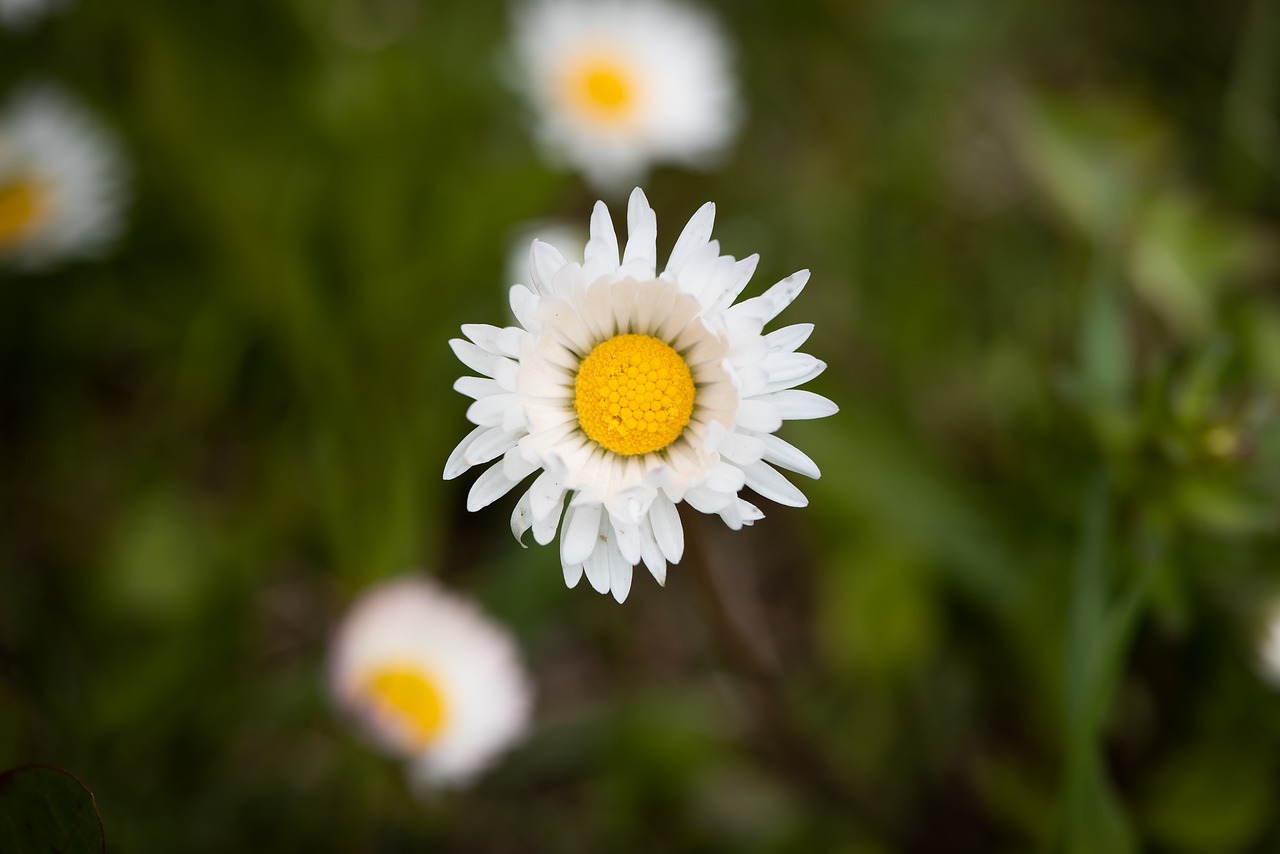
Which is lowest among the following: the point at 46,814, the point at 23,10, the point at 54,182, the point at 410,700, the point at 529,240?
the point at 46,814

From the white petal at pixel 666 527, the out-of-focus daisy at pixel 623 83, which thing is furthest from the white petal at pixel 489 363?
the out-of-focus daisy at pixel 623 83

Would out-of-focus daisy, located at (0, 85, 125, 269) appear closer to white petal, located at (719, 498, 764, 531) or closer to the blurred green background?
the blurred green background

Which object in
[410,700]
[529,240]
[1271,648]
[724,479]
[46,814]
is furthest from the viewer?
[529,240]

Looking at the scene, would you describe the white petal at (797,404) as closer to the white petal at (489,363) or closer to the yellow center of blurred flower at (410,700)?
the white petal at (489,363)

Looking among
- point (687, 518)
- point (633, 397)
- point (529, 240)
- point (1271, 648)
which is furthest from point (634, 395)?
point (1271, 648)

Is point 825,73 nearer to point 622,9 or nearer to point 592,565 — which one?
point 622,9

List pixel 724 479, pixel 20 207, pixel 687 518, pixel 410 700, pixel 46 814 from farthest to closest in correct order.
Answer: pixel 20 207
pixel 410 700
pixel 687 518
pixel 46 814
pixel 724 479

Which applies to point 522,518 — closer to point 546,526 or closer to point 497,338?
point 546,526
